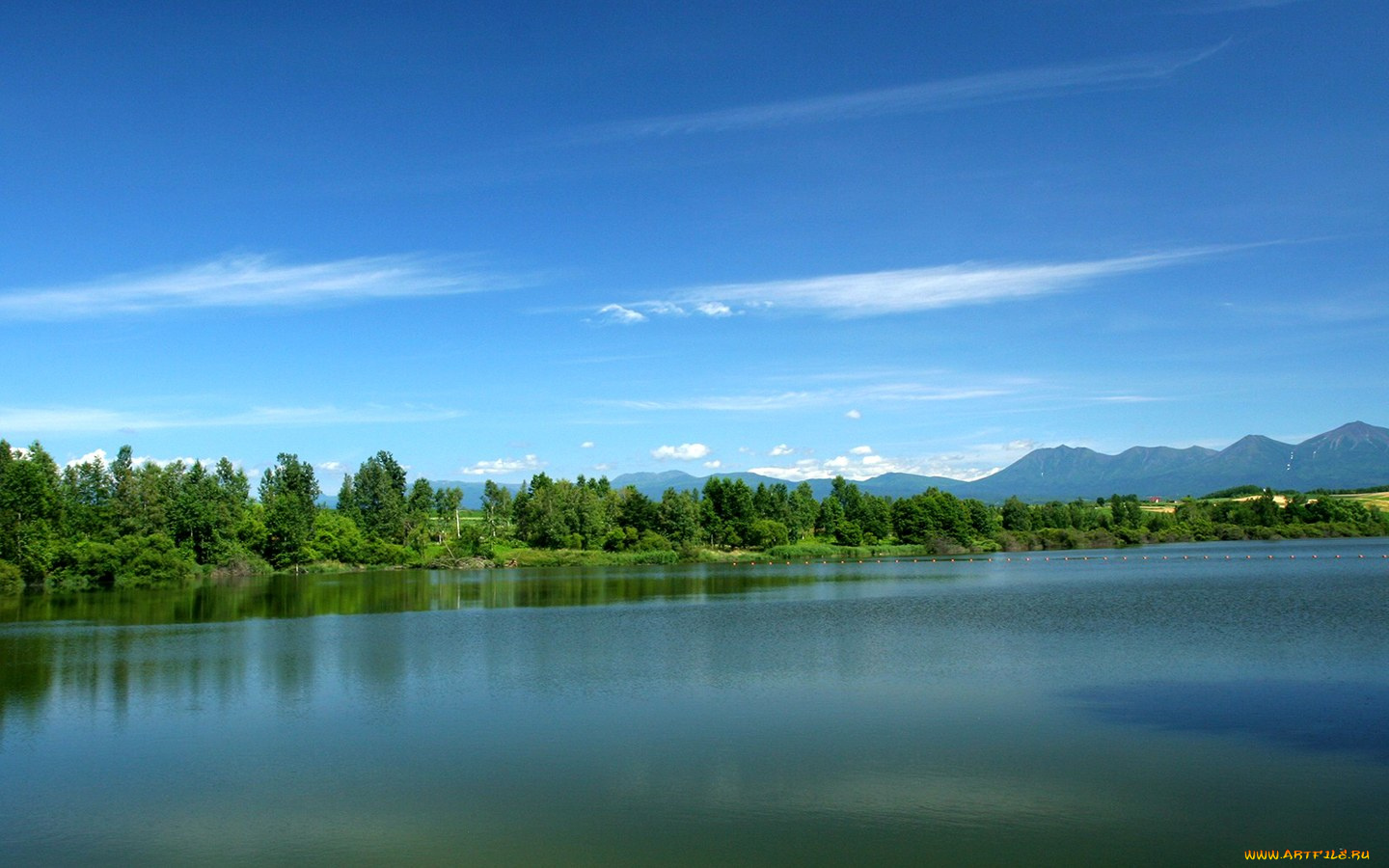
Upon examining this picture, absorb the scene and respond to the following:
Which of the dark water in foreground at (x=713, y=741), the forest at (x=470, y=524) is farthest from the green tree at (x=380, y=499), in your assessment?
the dark water in foreground at (x=713, y=741)

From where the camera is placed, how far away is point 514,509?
103188 millimetres

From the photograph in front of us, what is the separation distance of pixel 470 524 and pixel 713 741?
86.4 meters

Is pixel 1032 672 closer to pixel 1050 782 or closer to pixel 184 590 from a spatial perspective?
pixel 1050 782

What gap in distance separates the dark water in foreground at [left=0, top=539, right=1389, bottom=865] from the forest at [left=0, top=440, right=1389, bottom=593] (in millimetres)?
35010

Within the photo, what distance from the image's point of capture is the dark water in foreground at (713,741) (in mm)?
13000

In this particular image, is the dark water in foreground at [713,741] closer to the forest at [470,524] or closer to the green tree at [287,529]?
the forest at [470,524]

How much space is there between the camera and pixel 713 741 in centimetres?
1806

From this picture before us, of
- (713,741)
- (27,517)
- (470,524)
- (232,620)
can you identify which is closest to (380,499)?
(470,524)

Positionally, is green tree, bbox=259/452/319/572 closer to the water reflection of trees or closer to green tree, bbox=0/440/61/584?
the water reflection of trees

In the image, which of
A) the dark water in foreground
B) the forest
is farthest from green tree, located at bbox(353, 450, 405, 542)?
the dark water in foreground

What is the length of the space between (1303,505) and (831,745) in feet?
435

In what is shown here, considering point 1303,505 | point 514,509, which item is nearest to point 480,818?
point 514,509

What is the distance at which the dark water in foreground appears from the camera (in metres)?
13.0

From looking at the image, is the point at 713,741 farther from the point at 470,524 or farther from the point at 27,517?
the point at 470,524
